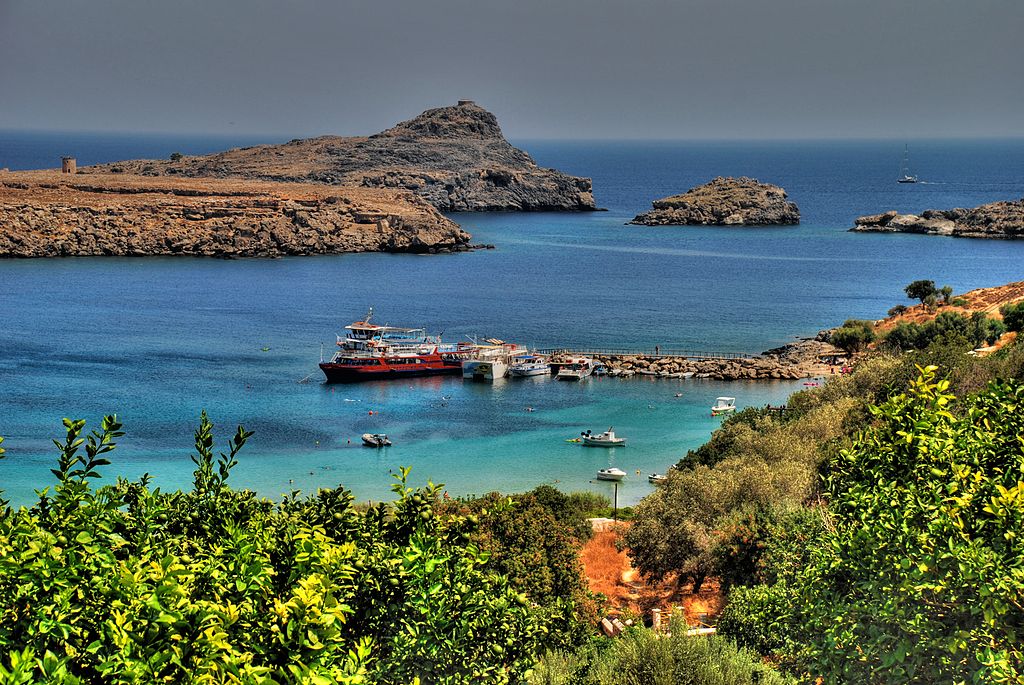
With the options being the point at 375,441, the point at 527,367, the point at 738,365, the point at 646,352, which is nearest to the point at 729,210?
the point at 646,352

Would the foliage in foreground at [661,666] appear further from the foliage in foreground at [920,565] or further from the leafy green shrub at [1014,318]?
the leafy green shrub at [1014,318]

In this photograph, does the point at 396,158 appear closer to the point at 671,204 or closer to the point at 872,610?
the point at 671,204

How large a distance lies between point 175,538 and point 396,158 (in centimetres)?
13915

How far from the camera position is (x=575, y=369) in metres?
51.2

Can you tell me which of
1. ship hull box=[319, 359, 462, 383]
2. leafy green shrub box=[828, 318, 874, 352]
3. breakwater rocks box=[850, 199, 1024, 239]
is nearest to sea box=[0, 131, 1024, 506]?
ship hull box=[319, 359, 462, 383]

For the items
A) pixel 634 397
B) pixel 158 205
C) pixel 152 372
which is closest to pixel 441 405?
pixel 634 397

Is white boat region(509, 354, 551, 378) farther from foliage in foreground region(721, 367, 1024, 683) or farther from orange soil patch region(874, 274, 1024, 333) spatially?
foliage in foreground region(721, 367, 1024, 683)

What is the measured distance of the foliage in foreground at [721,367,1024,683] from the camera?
934 centimetres

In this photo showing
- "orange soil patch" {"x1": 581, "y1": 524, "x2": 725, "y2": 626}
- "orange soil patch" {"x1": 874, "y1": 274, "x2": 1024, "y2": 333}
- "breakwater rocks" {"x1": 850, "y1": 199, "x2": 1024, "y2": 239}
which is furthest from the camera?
"breakwater rocks" {"x1": 850, "y1": 199, "x2": 1024, "y2": 239}

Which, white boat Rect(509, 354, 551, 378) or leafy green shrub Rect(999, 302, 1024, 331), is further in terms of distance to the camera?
white boat Rect(509, 354, 551, 378)

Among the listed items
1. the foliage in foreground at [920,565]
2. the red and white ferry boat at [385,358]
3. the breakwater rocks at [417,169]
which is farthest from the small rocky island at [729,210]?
the foliage in foreground at [920,565]

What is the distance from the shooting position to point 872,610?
9805 mm

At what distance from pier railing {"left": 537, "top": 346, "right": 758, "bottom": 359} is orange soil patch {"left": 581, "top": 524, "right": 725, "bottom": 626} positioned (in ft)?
107

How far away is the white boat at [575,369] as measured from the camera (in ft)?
164
